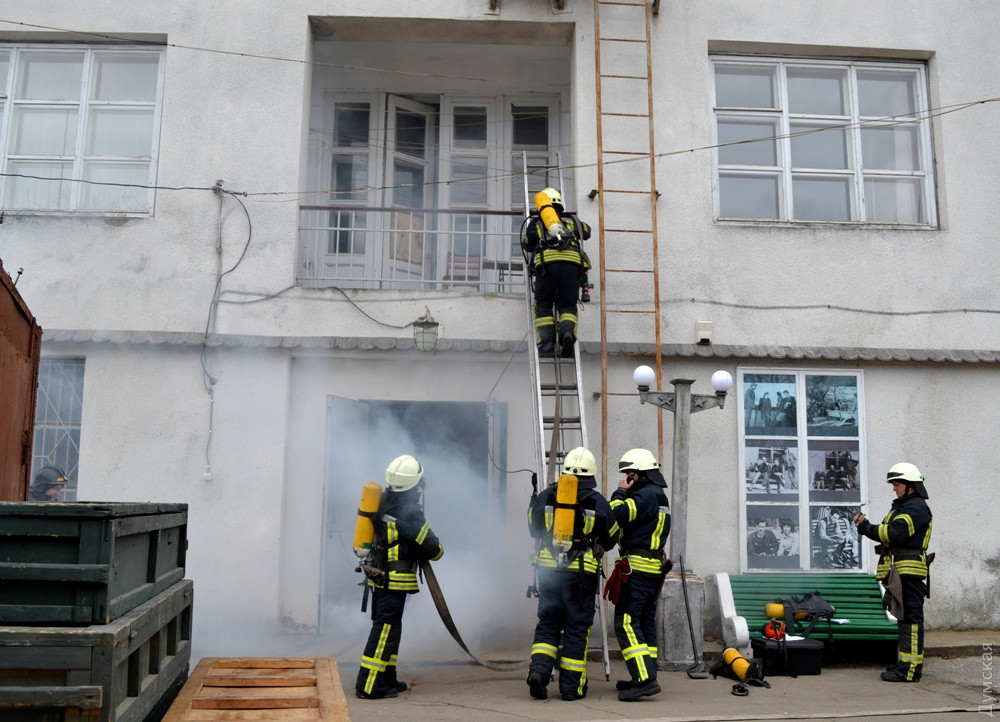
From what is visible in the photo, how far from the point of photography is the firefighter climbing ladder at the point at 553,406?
8.60 m

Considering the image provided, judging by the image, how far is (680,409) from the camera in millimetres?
8633

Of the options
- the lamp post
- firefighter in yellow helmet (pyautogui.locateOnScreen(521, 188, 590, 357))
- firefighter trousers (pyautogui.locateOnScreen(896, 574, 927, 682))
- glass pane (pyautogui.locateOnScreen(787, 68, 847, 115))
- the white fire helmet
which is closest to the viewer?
the white fire helmet

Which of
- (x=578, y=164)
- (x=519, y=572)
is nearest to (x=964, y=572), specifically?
(x=519, y=572)

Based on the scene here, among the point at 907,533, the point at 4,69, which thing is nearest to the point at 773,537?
the point at 907,533

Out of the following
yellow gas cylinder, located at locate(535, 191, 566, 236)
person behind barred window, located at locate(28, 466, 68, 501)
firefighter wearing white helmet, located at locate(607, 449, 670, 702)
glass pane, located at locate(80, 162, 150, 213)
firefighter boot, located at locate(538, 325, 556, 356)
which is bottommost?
firefighter wearing white helmet, located at locate(607, 449, 670, 702)

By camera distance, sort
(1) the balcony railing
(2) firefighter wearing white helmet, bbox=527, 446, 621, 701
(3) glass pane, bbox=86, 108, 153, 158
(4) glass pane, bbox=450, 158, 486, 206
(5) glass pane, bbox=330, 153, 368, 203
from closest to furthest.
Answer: (2) firefighter wearing white helmet, bbox=527, 446, 621, 701, (3) glass pane, bbox=86, 108, 153, 158, (1) the balcony railing, (5) glass pane, bbox=330, 153, 368, 203, (4) glass pane, bbox=450, 158, 486, 206

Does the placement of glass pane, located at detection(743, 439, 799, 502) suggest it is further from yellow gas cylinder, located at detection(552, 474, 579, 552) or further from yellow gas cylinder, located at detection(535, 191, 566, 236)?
yellow gas cylinder, located at detection(552, 474, 579, 552)

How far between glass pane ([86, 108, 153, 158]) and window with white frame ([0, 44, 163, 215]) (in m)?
0.01

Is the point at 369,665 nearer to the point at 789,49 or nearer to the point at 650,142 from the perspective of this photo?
the point at 650,142

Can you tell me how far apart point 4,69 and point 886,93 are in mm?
10208

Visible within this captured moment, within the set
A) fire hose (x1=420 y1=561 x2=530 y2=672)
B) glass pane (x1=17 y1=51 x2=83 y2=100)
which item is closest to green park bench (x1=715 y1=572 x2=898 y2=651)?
fire hose (x1=420 y1=561 x2=530 y2=672)

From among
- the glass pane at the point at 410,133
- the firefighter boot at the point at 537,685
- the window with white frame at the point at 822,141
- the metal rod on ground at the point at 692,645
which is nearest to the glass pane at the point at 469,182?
the glass pane at the point at 410,133

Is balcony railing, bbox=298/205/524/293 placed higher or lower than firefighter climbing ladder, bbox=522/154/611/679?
higher

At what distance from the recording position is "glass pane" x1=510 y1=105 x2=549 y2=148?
39.3 feet
